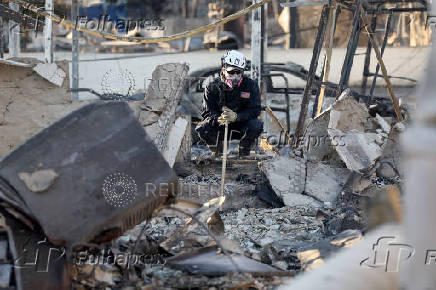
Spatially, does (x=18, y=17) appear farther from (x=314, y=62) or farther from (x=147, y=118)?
(x=314, y=62)

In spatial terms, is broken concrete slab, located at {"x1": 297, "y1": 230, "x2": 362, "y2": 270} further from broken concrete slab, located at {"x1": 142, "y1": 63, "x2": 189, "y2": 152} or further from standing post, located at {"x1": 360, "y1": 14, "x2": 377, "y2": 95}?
standing post, located at {"x1": 360, "y1": 14, "x2": 377, "y2": 95}

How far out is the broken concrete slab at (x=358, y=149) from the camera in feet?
28.4

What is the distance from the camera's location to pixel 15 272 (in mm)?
4430

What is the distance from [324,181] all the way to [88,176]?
14.8 feet

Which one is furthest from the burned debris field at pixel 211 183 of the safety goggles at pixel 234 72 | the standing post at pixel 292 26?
the standing post at pixel 292 26

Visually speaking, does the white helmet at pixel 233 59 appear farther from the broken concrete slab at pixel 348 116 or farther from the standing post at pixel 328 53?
the standing post at pixel 328 53

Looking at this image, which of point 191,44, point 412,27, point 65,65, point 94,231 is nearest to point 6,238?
point 94,231

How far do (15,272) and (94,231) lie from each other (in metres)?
0.50

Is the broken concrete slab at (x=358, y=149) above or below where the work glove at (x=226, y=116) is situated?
below

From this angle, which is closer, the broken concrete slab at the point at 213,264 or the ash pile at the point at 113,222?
the ash pile at the point at 113,222

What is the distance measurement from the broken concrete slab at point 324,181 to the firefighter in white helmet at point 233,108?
3.94 feet

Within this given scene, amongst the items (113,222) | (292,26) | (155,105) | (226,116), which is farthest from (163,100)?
(292,26)

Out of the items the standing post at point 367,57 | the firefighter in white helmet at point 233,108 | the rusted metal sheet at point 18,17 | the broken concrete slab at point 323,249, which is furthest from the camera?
the standing post at point 367,57

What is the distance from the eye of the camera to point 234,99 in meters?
9.72
